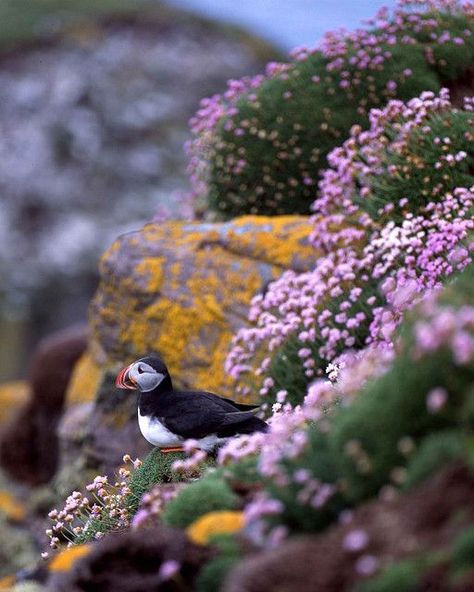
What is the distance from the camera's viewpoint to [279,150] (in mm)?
11102

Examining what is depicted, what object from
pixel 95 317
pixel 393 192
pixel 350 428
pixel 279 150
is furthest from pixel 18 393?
pixel 350 428

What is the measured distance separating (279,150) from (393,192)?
2439 millimetres

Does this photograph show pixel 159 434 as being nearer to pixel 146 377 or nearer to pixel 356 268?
Result: pixel 146 377

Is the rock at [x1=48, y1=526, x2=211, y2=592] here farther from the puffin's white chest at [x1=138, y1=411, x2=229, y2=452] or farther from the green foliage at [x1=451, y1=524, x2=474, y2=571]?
the puffin's white chest at [x1=138, y1=411, x2=229, y2=452]

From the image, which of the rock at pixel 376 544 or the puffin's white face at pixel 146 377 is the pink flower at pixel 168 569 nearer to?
the rock at pixel 376 544

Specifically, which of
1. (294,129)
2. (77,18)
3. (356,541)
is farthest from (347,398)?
(77,18)

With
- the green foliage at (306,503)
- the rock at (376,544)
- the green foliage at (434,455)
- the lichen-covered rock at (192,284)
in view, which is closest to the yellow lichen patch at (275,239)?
the lichen-covered rock at (192,284)

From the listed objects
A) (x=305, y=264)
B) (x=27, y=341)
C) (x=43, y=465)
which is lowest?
(x=27, y=341)

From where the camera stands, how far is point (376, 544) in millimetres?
3328

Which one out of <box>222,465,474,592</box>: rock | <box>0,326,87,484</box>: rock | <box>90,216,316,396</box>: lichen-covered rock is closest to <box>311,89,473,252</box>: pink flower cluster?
<box>90,216,316,396</box>: lichen-covered rock

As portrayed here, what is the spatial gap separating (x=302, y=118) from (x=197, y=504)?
23.5ft

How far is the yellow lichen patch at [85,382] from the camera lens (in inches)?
464

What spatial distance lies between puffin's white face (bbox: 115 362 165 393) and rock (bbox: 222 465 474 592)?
3312 mm

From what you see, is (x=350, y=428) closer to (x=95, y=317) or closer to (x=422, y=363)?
(x=422, y=363)
